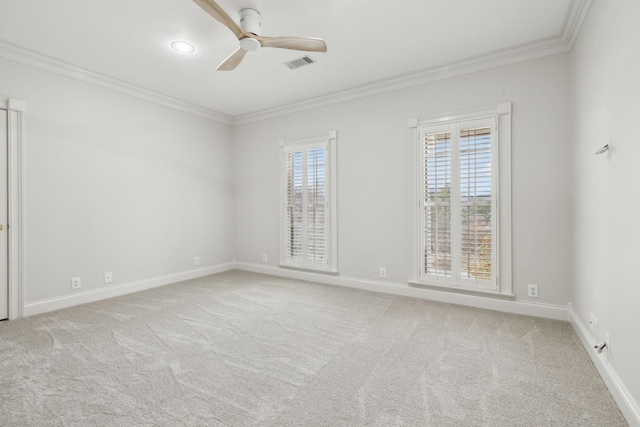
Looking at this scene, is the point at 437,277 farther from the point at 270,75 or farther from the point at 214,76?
the point at 214,76

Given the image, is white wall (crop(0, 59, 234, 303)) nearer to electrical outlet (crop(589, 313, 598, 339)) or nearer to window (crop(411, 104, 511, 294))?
window (crop(411, 104, 511, 294))

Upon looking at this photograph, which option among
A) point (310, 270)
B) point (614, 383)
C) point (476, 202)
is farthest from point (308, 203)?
point (614, 383)

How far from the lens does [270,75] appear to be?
3850mm

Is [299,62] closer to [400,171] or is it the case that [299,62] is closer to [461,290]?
[400,171]

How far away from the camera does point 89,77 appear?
3.73 metres

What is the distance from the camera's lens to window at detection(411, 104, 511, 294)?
3.35 m

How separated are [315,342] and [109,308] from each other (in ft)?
8.22

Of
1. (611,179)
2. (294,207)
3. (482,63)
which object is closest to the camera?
(611,179)

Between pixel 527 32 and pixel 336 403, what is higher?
pixel 527 32

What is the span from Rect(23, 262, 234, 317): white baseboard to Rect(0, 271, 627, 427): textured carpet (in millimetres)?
153

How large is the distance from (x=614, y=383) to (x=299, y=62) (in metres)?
3.78

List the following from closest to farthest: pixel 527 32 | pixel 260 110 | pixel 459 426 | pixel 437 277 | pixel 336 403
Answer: pixel 459 426 → pixel 336 403 → pixel 527 32 → pixel 437 277 → pixel 260 110

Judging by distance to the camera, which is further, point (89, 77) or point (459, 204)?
point (89, 77)

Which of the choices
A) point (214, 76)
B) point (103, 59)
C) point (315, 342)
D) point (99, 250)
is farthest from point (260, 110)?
point (315, 342)
